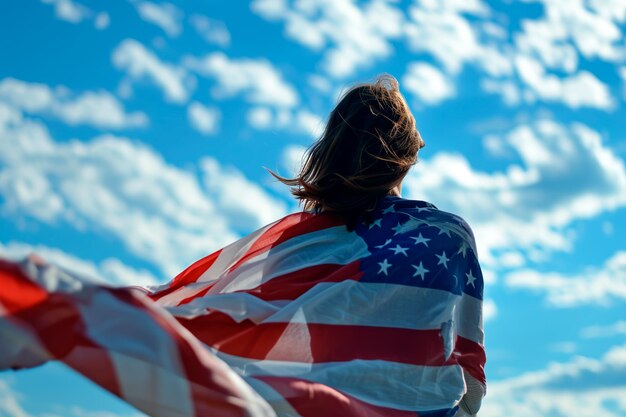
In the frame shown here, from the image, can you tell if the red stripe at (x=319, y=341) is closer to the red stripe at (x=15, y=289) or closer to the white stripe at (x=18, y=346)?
the white stripe at (x=18, y=346)

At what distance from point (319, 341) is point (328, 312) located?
8.0 inches

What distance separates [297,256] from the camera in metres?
6.22

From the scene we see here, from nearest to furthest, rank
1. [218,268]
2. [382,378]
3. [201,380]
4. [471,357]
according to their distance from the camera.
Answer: [201,380] → [382,378] → [471,357] → [218,268]

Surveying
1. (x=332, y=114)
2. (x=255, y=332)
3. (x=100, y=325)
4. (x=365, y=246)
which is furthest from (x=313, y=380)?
(x=332, y=114)

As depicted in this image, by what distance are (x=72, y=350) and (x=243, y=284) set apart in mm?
2427

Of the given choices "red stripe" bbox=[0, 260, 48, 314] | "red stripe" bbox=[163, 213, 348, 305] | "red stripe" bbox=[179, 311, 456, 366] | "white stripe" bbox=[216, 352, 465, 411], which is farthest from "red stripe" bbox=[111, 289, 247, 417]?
"red stripe" bbox=[163, 213, 348, 305]

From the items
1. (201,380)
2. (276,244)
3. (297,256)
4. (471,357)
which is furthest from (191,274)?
(201,380)

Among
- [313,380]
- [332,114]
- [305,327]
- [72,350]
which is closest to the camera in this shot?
[72,350]

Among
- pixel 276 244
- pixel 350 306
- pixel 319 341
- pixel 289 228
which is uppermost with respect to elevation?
pixel 289 228

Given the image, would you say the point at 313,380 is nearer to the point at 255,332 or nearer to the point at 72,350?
the point at 255,332

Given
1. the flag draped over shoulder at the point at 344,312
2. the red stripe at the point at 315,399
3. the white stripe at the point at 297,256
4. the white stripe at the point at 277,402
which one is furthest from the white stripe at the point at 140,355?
the white stripe at the point at 297,256

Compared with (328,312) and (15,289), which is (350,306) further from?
(15,289)

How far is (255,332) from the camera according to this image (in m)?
5.70

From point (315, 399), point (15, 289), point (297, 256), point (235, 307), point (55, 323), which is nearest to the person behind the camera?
point (15, 289)
